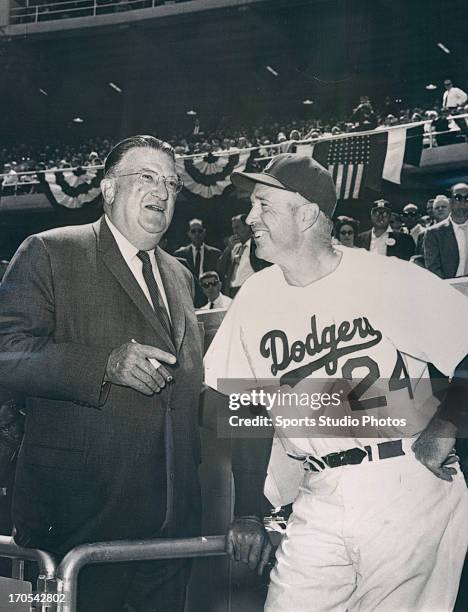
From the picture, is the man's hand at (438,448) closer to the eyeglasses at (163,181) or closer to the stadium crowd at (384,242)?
the stadium crowd at (384,242)

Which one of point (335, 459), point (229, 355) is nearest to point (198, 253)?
point (229, 355)

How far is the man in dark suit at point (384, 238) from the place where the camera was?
2621 millimetres

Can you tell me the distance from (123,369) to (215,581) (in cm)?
76

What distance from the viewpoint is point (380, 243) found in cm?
264

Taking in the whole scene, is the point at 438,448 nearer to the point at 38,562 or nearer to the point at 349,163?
the point at 349,163

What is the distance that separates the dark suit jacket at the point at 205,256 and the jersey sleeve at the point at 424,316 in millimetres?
564

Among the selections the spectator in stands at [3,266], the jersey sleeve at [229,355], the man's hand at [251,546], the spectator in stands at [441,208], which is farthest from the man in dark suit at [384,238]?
the spectator in stands at [3,266]

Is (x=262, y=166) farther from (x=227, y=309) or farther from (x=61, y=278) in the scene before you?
(x=61, y=278)

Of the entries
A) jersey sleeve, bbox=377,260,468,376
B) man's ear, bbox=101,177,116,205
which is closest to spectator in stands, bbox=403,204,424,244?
jersey sleeve, bbox=377,260,468,376

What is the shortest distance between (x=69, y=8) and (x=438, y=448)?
80.9 inches

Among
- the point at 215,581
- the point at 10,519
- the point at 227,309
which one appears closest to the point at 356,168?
the point at 227,309

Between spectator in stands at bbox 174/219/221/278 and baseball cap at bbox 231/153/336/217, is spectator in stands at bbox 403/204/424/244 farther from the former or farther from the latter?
spectator in stands at bbox 174/219/221/278

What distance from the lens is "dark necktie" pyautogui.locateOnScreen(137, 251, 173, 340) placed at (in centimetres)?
273

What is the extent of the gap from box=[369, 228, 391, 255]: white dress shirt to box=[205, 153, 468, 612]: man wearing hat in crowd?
0.09 feet
